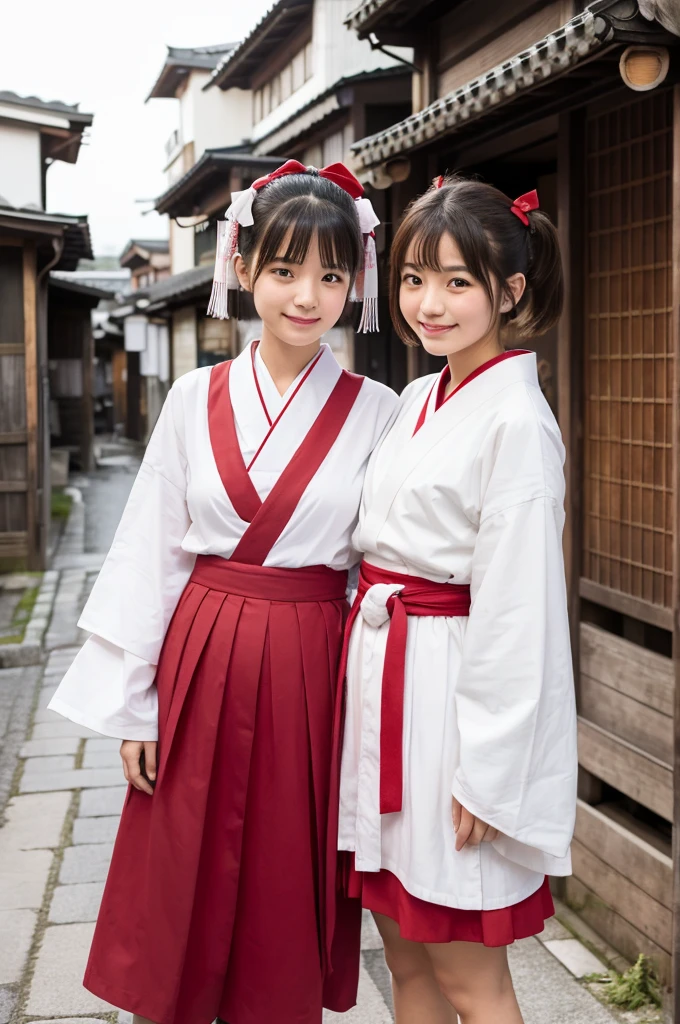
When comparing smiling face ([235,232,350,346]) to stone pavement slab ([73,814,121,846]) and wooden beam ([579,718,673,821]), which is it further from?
stone pavement slab ([73,814,121,846])

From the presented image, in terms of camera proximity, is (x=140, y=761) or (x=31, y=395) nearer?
(x=140, y=761)

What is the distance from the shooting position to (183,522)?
9.52 ft

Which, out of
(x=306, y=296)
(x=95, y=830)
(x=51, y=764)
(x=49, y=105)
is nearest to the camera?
(x=306, y=296)

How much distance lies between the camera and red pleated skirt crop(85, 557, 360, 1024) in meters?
2.72

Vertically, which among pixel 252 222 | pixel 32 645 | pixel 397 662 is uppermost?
pixel 252 222

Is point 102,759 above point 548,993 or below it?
above

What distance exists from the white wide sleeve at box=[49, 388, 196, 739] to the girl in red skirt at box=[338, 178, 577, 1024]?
0.57 metres

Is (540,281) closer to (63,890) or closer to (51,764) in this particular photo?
(63,890)

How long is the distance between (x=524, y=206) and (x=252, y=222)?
0.73 metres

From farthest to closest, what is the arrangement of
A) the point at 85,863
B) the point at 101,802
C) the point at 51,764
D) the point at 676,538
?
the point at 51,764 → the point at 101,802 → the point at 85,863 → the point at 676,538

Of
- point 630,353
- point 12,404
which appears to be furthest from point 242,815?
point 12,404

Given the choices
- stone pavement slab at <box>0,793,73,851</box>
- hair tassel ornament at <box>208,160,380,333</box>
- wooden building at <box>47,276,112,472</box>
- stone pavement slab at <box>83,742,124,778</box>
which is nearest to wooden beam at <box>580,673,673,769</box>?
hair tassel ornament at <box>208,160,380,333</box>

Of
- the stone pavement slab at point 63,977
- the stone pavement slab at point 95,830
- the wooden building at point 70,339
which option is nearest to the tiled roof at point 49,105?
the wooden building at point 70,339

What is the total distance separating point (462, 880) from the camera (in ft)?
7.91
